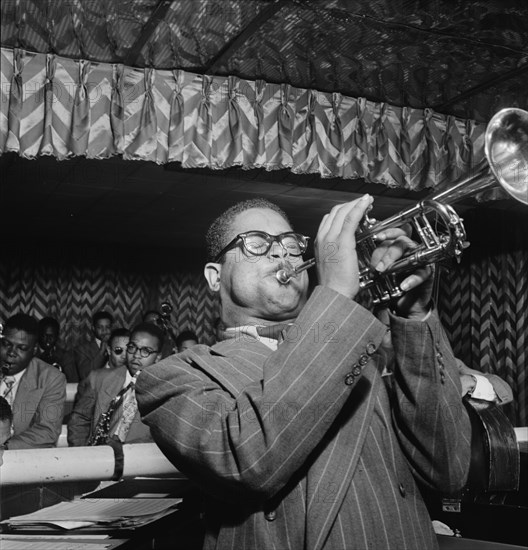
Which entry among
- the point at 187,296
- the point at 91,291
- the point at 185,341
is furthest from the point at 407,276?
the point at 187,296

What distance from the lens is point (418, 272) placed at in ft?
4.49

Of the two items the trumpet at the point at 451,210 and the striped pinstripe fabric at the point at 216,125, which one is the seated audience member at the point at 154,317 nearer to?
the striped pinstripe fabric at the point at 216,125

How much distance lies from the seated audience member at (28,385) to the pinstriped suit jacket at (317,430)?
8.82ft

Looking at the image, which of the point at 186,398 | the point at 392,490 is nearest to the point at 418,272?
the point at 392,490

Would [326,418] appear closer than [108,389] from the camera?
Yes

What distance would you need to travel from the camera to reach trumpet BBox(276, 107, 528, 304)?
1.36 m

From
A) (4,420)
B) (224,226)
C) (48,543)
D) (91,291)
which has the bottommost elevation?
(48,543)

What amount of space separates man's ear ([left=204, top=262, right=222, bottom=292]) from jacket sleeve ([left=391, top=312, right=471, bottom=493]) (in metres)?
0.51

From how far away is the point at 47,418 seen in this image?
386cm

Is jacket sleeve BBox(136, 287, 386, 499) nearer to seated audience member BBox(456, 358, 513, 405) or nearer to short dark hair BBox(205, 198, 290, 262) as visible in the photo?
short dark hair BBox(205, 198, 290, 262)

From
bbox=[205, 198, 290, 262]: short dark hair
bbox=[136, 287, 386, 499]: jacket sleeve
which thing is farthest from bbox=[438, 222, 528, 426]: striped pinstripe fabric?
bbox=[136, 287, 386, 499]: jacket sleeve

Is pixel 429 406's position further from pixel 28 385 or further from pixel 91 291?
pixel 91 291

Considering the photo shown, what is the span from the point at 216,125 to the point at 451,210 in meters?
2.23

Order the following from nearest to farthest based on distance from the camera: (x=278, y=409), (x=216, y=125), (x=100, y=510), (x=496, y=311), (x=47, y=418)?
(x=278, y=409) < (x=100, y=510) < (x=216, y=125) < (x=47, y=418) < (x=496, y=311)
